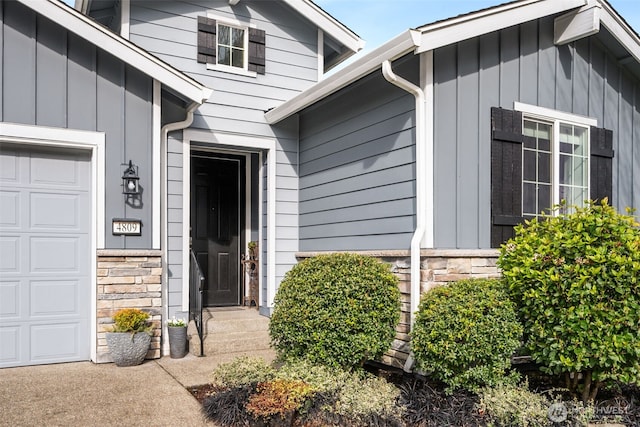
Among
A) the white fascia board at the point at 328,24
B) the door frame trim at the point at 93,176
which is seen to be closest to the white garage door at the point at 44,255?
the door frame trim at the point at 93,176

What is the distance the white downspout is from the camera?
4.89 meters

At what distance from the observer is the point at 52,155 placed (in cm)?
549

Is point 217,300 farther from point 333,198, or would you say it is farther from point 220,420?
point 220,420

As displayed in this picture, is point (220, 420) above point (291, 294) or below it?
below

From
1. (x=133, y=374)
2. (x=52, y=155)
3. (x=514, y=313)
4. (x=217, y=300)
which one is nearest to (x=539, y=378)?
(x=514, y=313)

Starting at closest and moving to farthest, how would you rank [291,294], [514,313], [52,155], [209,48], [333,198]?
[514,313], [291,294], [52,155], [333,198], [209,48]

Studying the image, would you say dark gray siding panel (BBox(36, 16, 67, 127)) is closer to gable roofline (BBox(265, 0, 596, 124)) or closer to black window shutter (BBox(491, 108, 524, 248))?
gable roofline (BBox(265, 0, 596, 124))

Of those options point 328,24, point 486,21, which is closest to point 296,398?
point 486,21

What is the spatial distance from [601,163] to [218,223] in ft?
16.2

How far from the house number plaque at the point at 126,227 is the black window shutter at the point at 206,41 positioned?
248 centimetres

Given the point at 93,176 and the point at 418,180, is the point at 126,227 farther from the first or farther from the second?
the point at 418,180

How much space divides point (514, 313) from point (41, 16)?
17.0ft

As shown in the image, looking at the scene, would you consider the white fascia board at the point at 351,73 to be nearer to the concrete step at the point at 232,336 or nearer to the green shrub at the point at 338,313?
the green shrub at the point at 338,313

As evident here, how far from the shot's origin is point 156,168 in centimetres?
576
